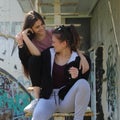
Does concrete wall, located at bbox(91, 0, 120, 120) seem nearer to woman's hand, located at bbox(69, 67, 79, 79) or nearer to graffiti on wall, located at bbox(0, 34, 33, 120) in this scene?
graffiti on wall, located at bbox(0, 34, 33, 120)

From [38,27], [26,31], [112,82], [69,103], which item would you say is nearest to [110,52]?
[112,82]

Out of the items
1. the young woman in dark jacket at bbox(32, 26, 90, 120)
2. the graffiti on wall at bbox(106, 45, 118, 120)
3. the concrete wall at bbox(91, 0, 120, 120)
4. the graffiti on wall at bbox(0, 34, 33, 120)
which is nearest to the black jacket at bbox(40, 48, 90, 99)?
the young woman in dark jacket at bbox(32, 26, 90, 120)

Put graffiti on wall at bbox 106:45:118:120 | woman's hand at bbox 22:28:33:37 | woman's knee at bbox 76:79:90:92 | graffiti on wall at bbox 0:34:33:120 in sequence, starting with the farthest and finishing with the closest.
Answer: graffiti on wall at bbox 0:34:33:120, graffiti on wall at bbox 106:45:118:120, woman's hand at bbox 22:28:33:37, woman's knee at bbox 76:79:90:92

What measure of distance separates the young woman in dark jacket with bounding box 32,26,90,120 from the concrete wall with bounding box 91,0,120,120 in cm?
342

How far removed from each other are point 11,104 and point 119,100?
223 inches

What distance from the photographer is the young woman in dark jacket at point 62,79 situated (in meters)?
3.58

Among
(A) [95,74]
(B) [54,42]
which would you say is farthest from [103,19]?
(B) [54,42]

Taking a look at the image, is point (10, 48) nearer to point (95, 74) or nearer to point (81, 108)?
point (95, 74)

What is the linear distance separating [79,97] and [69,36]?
22.6 inches

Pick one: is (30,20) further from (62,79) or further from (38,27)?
(62,79)

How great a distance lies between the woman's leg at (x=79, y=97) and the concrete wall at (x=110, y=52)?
361 centimetres

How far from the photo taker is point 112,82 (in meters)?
7.90

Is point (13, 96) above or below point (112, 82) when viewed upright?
below

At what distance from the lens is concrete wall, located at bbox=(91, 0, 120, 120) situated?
7273 millimetres
